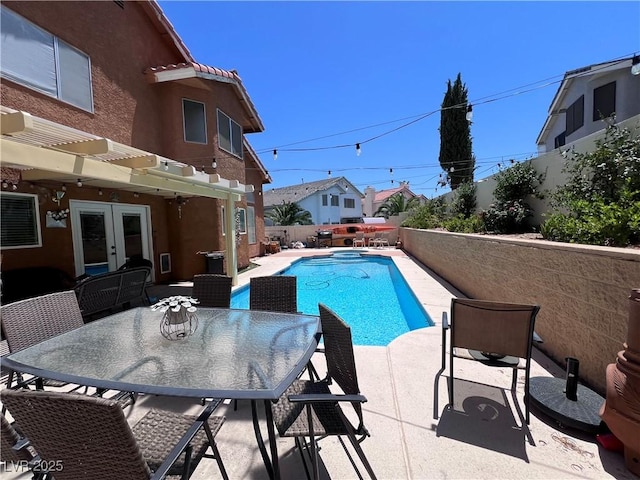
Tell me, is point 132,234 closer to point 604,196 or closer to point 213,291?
point 213,291

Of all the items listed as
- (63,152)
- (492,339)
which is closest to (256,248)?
(63,152)

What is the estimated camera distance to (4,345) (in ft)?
10.4

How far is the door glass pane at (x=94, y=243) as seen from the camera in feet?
23.1

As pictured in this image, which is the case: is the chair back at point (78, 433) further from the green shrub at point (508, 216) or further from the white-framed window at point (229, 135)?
the white-framed window at point (229, 135)

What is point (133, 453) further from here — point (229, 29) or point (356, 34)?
point (356, 34)

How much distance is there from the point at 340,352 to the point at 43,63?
7.95m

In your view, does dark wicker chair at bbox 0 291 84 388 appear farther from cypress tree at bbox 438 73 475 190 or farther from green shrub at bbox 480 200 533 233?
cypress tree at bbox 438 73 475 190

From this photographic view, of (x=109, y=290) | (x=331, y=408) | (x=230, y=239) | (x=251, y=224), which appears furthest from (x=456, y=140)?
(x=331, y=408)

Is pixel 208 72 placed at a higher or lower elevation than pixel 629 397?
higher

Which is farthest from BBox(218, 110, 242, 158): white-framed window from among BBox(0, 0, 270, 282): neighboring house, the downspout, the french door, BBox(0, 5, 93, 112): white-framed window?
BBox(0, 5, 93, 112): white-framed window

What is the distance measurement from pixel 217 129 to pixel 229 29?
3.49 m

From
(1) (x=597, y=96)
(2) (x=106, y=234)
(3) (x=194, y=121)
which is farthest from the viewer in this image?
(1) (x=597, y=96)

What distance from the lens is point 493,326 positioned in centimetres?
274

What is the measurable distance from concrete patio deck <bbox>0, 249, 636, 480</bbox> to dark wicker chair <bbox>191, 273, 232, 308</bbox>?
Result: 1.20 metres
